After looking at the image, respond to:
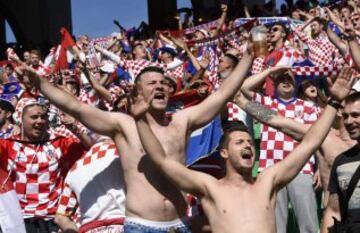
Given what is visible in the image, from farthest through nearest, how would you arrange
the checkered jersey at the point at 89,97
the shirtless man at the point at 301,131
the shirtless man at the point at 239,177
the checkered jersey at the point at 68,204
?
1. the checkered jersey at the point at 89,97
2. the checkered jersey at the point at 68,204
3. the shirtless man at the point at 301,131
4. the shirtless man at the point at 239,177

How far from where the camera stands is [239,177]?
6531 mm

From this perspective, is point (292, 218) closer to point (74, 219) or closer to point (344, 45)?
point (344, 45)

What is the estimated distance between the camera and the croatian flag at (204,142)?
9.20 meters

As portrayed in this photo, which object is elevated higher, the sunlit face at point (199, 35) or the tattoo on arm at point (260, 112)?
the tattoo on arm at point (260, 112)

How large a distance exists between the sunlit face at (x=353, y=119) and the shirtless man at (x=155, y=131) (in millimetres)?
806

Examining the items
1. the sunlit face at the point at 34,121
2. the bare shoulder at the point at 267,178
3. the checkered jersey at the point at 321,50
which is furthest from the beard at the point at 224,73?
the bare shoulder at the point at 267,178

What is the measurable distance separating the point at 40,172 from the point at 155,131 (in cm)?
185

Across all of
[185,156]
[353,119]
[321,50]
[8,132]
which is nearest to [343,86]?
[353,119]

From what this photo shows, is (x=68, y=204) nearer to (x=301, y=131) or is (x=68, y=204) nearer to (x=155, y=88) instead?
(x=155, y=88)

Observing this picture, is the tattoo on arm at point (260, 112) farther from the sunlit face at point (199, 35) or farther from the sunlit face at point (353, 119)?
the sunlit face at point (199, 35)

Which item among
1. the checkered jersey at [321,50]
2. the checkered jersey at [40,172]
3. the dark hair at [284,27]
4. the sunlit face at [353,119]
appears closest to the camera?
the sunlit face at [353,119]

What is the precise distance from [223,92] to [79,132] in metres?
1.74

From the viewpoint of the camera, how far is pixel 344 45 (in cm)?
920

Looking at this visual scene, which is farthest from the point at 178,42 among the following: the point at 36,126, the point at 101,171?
the point at 101,171
